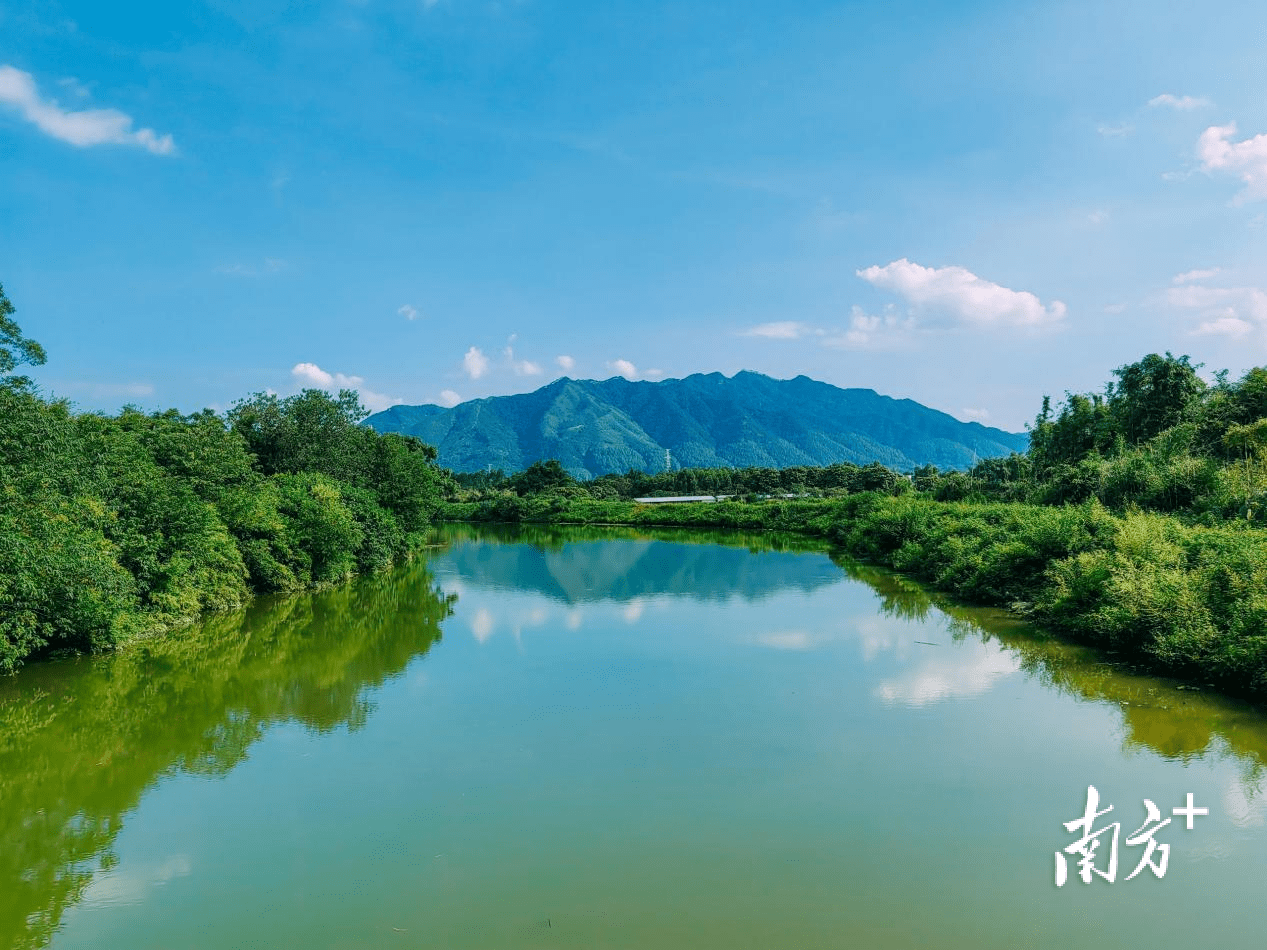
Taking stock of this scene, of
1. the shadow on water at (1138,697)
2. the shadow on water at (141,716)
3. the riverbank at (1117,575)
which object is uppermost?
the riverbank at (1117,575)

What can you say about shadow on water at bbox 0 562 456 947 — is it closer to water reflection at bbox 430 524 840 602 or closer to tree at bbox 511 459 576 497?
water reflection at bbox 430 524 840 602

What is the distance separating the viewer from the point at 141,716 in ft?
40.2

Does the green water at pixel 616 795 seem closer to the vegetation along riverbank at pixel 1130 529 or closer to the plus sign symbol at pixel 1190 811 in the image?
the plus sign symbol at pixel 1190 811

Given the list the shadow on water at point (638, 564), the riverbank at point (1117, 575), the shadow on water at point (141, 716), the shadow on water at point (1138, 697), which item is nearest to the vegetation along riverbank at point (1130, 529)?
the riverbank at point (1117, 575)

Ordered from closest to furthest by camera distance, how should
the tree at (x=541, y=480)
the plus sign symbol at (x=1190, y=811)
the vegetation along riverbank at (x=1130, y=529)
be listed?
the plus sign symbol at (x=1190, y=811) < the vegetation along riverbank at (x=1130, y=529) < the tree at (x=541, y=480)

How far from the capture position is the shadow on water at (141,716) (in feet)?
24.9

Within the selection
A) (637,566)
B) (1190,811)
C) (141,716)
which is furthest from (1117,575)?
(637,566)

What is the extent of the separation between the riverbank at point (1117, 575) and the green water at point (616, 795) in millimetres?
786

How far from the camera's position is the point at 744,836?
308 inches

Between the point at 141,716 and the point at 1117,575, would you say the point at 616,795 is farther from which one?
the point at 1117,575

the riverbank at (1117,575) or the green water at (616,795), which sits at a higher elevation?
the riverbank at (1117,575)

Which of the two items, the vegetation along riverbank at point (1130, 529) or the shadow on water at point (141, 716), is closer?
the shadow on water at point (141, 716)

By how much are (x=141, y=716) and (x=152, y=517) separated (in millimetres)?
6969

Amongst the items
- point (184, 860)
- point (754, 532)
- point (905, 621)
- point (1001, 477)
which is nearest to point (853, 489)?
point (1001, 477)
